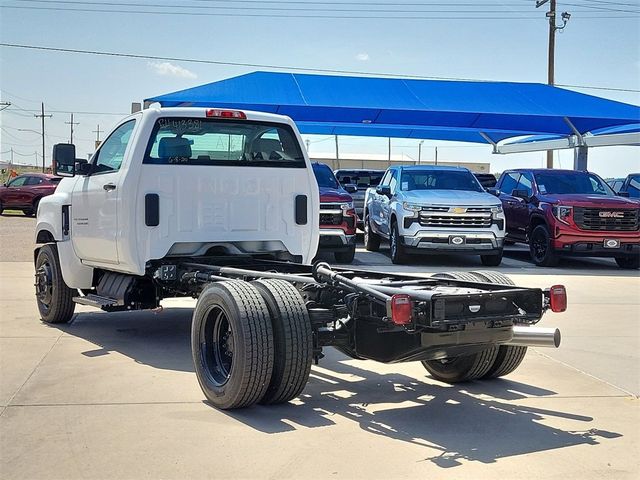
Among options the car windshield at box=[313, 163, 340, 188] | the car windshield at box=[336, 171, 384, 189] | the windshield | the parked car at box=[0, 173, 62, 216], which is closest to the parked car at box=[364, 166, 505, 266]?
the car windshield at box=[313, 163, 340, 188]

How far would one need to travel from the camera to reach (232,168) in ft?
24.7

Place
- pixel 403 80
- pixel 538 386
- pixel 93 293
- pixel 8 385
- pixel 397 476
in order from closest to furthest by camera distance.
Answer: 1. pixel 397 476
2. pixel 8 385
3. pixel 538 386
4. pixel 93 293
5. pixel 403 80

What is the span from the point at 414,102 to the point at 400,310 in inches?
674

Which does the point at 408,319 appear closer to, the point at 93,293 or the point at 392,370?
the point at 392,370

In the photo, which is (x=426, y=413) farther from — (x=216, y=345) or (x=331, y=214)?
(x=331, y=214)

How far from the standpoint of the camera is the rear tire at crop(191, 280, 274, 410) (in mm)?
5121

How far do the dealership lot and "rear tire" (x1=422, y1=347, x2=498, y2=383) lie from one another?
84 millimetres

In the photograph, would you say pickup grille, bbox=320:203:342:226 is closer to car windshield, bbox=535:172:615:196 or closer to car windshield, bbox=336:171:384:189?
car windshield, bbox=535:172:615:196

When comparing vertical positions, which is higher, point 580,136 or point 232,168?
point 580,136

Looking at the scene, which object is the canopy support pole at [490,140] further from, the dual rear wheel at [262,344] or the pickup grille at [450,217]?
the dual rear wheel at [262,344]

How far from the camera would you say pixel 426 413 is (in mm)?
5465

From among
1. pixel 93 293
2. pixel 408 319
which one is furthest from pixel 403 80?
pixel 408 319

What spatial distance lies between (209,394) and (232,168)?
2676mm

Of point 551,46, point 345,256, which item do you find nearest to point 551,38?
point 551,46
